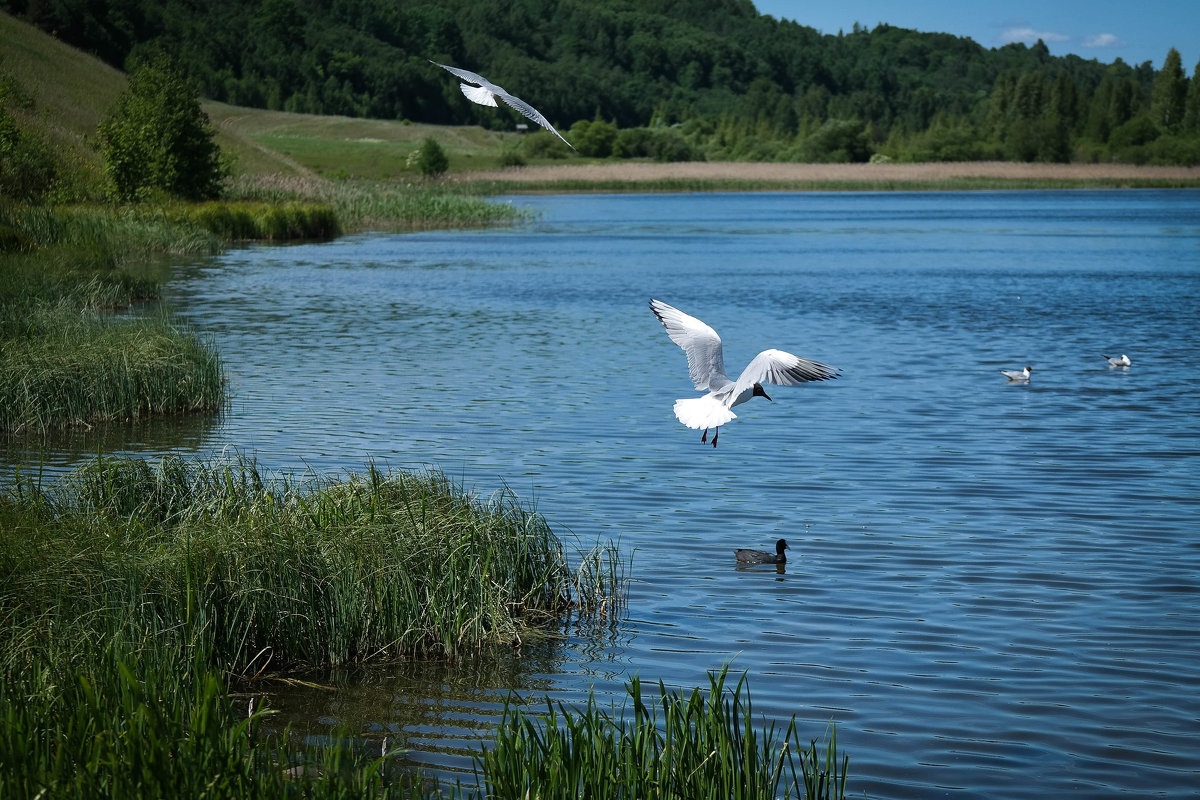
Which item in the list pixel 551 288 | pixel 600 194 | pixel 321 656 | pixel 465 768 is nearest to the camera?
pixel 465 768

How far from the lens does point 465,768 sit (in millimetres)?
6387

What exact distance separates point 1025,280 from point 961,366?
15679mm

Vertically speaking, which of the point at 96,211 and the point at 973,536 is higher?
the point at 96,211

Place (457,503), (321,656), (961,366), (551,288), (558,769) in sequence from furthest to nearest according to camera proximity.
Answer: (551,288)
(961,366)
(457,503)
(321,656)
(558,769)

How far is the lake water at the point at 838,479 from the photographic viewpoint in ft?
23.8

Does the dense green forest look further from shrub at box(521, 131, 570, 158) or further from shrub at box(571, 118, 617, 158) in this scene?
shrub at box(521, 131, 570, 158)

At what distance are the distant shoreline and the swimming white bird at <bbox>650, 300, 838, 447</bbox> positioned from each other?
277 ft

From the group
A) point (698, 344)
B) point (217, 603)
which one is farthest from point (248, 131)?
point (217, 603)

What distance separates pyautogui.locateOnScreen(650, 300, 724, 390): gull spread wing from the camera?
9828mm

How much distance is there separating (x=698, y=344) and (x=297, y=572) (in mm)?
3626

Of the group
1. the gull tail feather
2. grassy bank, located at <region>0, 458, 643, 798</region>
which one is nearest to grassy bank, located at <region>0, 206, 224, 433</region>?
grassy bank, located at <region>0, 458, 643, 798</region>

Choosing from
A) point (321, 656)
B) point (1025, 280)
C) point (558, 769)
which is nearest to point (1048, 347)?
point (1025, 280)

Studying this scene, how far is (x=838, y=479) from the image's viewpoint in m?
13.3

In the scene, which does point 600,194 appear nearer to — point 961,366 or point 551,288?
point 551,288
